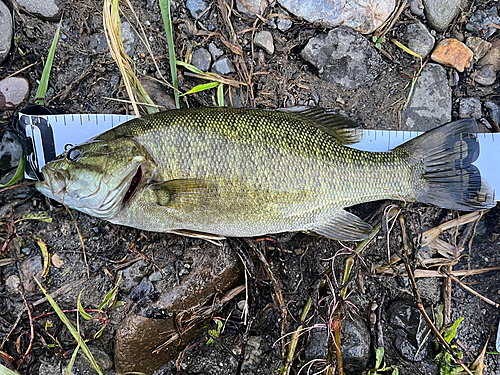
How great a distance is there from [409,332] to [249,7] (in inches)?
134

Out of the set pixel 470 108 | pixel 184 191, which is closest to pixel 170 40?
pixel 184 191

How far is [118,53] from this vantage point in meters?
2.84

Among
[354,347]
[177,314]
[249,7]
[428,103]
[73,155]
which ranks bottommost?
[354,347]

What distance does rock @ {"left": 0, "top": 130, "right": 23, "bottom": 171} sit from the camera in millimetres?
2934

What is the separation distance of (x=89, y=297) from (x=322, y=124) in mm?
2548

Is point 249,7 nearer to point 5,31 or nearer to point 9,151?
point 5,31

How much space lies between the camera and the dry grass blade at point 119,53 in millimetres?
2783

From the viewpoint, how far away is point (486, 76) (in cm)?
337

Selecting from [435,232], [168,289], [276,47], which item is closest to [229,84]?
[276,47]

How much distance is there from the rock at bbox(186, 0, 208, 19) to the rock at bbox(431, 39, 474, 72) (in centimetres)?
236

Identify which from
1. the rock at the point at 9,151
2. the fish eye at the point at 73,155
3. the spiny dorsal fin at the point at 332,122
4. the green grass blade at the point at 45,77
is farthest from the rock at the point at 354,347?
the green grass blade at the point at 45,77

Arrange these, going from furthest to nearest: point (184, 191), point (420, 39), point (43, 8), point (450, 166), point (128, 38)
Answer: point (420, 39) < point (128, 38) < point (43, 8) < point (450, 166) < point (184, 191)

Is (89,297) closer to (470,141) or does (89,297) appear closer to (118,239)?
(118,239)

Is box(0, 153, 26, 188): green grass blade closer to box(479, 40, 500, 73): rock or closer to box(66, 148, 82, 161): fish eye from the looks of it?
box(66, 148, 82, 161): fish eye
